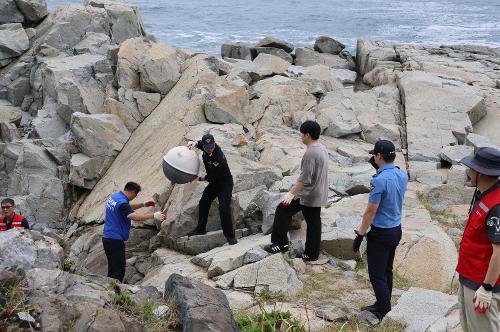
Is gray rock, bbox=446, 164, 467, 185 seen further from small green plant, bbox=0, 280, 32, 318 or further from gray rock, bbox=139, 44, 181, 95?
small green plant, bbox=0, 280, 32, 318

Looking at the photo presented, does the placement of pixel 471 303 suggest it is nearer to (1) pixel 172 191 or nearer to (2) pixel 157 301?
(2) pixel 157 301

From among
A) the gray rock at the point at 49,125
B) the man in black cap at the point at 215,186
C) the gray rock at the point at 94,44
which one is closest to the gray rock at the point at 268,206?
the man in black cap at the point at 215,186

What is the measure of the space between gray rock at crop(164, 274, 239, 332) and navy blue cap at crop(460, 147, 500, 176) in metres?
Result: 2.52

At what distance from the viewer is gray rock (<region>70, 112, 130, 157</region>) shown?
47.1 ft

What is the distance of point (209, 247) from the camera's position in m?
9.83

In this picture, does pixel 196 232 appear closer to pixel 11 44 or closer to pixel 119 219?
pixel 119 219

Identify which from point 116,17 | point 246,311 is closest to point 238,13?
point 116,17

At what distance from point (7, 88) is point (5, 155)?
4445mm

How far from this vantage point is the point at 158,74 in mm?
15469

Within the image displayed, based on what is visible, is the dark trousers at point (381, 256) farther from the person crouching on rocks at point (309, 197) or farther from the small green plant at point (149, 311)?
the small green plant at point (149, 311)

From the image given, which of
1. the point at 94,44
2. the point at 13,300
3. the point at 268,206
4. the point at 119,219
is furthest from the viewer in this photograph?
the point at 94,44

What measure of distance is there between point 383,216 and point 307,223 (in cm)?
201

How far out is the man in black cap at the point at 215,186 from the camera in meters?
8.98

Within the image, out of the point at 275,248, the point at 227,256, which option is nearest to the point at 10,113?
the point at 227,256
